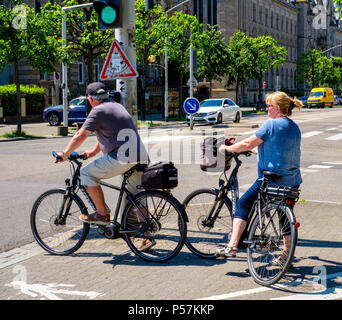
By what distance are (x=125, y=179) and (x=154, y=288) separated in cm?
141

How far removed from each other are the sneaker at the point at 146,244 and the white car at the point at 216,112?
2597 cm

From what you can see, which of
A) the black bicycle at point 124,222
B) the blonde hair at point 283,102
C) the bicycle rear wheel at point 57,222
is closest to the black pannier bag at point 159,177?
the black bicycle at point 124,222

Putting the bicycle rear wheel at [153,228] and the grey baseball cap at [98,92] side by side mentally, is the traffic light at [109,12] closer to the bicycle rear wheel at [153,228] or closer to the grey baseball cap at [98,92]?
the grey baseball cap at [98,92]

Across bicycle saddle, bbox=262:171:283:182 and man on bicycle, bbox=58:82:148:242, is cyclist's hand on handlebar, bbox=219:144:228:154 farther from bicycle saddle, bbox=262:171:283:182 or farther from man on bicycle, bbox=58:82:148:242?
man on bicycle, bbox=58:82:148:242

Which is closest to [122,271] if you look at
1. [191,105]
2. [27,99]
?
[191,105]

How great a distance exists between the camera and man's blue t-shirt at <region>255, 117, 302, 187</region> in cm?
494

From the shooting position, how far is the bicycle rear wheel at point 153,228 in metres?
5.56

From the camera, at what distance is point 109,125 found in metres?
5.67

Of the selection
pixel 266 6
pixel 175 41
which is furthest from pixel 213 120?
pixel 266 6

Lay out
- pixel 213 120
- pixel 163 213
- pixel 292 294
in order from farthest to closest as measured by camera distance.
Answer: pixel 213 120, pixel 163 213, pixel 292 294

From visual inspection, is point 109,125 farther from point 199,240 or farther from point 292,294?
point 292,294

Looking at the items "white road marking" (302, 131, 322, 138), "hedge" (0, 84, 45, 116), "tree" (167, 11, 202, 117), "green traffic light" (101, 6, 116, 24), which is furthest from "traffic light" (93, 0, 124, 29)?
"tree" (167, 11, 202, 117)

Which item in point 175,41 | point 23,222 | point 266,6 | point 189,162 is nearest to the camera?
point 23,222

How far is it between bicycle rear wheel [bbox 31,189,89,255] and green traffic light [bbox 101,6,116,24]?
2177 mm
